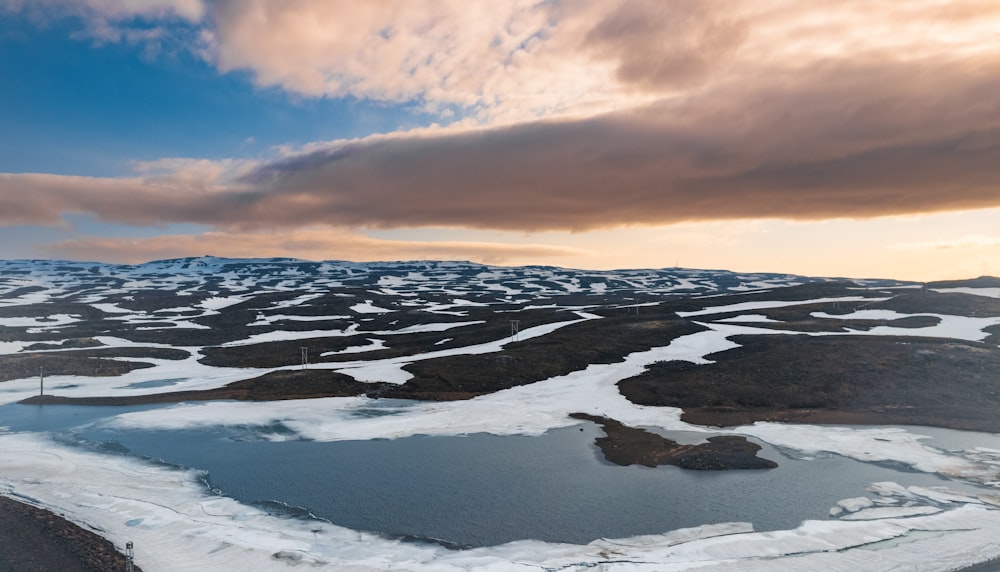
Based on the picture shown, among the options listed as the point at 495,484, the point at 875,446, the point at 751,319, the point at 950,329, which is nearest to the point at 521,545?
the point at 495,484

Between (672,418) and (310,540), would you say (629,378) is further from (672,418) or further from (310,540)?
(310,540)

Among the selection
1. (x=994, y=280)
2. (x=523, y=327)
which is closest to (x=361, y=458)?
(x=523, y=327)

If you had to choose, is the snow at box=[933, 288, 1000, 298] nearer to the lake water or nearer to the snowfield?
the snowfield

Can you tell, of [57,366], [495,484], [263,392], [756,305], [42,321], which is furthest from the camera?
[42,321]

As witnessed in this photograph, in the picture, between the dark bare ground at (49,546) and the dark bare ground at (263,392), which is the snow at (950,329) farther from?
the dark bare ground at (49,546)

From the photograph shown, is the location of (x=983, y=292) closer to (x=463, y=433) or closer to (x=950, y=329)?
(x=950, y=329)

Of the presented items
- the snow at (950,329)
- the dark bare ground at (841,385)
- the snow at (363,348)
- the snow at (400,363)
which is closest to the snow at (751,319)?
the snow at (950,329)

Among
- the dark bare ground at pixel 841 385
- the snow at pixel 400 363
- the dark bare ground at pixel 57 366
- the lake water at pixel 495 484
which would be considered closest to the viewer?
the lake water at pixel 495 484
